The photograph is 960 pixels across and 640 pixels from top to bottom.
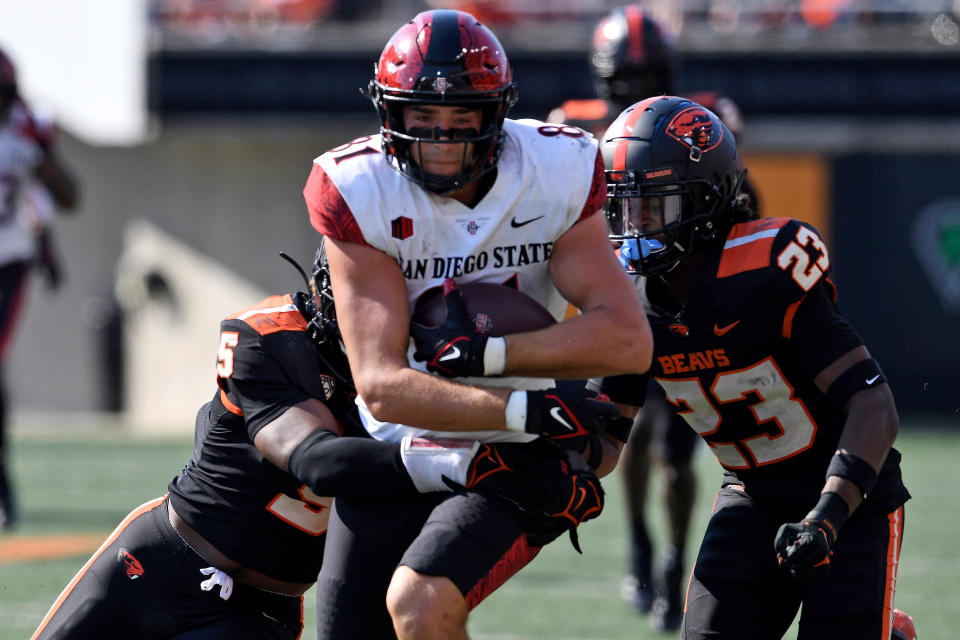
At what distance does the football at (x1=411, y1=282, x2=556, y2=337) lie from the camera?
9.55 ft

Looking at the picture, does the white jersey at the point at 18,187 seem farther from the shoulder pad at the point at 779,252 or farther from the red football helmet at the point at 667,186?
the shoulder pad at the point at 779,252

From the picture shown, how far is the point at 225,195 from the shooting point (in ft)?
45.9

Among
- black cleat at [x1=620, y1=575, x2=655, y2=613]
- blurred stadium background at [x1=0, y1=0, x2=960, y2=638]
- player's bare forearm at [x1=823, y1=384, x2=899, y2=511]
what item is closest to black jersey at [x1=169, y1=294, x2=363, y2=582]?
player's bare forearm at [x1=823, y1=384, x2=899, y2=511]

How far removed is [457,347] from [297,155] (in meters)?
11.2

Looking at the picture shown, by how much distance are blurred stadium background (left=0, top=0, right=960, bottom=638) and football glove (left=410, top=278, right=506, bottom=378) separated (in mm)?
8731

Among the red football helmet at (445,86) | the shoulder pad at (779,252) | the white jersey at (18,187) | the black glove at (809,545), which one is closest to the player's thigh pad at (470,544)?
the black glove at (809,545)

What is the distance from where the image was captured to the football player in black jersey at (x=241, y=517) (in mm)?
3152

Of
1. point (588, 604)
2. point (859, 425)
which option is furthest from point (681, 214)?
point (588, 604)

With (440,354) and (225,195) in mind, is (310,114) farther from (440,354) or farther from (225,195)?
(440,354)

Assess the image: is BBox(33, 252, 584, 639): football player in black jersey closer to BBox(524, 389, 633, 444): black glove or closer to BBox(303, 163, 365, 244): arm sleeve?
BBox(303, 163, 365, 244): arm sleeve

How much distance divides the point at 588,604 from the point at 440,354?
296 centimetres

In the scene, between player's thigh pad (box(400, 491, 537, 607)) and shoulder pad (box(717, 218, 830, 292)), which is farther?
shoulder pad (box(717, 218, 830, 292))

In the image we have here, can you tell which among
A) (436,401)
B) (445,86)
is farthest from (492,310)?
(445,86)

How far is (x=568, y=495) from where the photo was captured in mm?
2891
